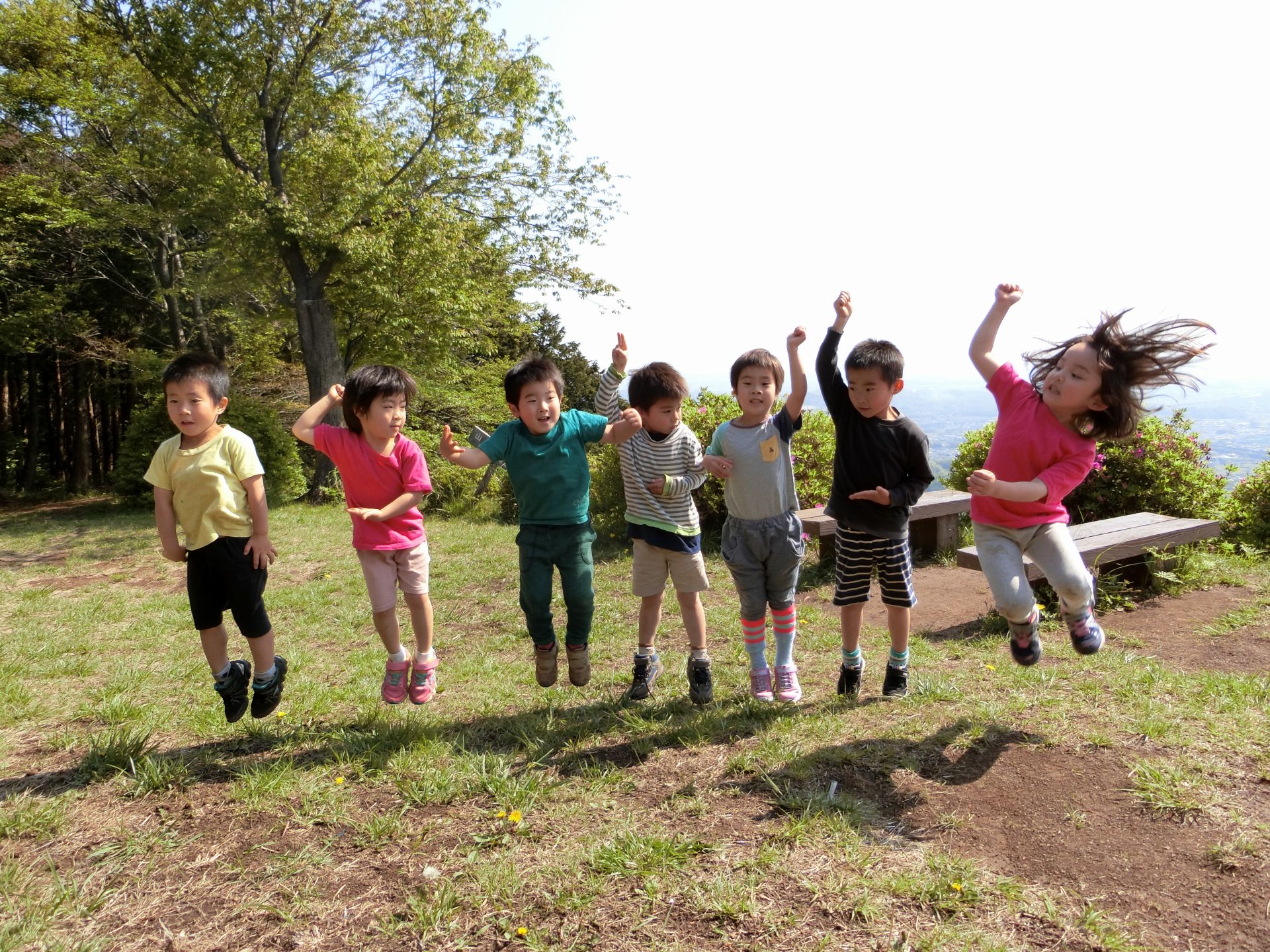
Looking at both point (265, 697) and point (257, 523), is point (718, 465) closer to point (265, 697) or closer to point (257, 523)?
point (257, 523)

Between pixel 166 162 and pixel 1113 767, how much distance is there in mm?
18914

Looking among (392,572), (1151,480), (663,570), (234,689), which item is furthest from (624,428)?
(1151,480)

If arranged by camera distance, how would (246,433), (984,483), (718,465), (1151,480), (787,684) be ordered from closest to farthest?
(984,483) → (718,465) → (787,684) → (1151,480) → (246,433)

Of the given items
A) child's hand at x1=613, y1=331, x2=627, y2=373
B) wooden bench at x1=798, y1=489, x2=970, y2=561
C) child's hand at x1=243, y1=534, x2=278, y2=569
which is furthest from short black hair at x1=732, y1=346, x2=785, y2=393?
wooden bench at x1=798, y1=489, x2=970, y2=561

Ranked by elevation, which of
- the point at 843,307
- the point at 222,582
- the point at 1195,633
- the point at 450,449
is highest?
the point at 843,307

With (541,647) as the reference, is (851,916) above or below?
below

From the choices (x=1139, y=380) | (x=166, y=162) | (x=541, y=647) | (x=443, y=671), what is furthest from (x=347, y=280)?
(x=1139, y=380)

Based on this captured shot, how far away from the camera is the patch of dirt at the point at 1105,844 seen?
2.44 m

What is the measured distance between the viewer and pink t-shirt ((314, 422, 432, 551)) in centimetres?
385

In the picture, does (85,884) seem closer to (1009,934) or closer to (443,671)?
(443,671)

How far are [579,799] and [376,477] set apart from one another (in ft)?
5.86

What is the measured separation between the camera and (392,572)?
400cm

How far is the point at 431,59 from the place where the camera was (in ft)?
52.5

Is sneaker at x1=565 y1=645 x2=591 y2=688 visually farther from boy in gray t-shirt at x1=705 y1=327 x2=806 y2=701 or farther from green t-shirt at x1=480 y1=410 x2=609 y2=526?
boy in gray t-shirt at x1=705 y1=327 x2=806 y2=701
